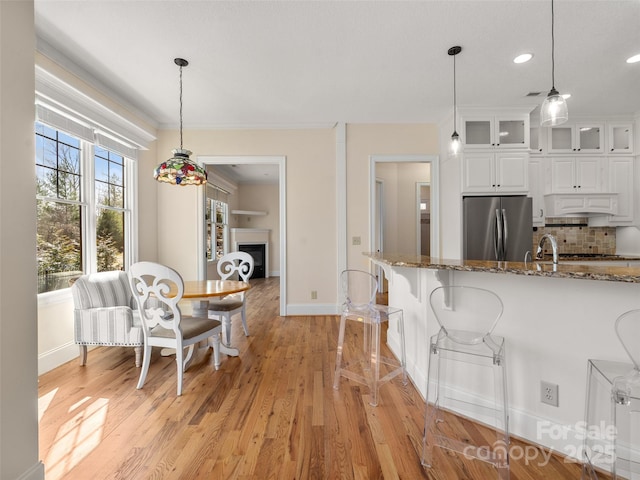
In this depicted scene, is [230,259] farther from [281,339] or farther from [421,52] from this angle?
[421,52]

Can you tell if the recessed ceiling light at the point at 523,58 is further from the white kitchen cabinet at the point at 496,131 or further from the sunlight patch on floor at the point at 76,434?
the sunlight patch on floor at the point at 76,434

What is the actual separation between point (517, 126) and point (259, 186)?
649 cm

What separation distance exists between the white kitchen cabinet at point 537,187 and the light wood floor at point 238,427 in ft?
10.5

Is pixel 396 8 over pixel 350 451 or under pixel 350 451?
over

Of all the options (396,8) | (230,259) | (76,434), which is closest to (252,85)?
(396,8)

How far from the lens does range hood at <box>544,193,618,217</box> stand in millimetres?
3869

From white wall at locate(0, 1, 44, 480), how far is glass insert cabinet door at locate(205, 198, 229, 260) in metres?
4.53

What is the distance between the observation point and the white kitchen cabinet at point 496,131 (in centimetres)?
373

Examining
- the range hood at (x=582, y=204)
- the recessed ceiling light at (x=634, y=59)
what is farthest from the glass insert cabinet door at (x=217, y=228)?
the recessed ceiling light at (x=634, y=59)

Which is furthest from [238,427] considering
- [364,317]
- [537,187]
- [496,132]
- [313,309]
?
[537,187]

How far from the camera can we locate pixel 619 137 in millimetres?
3906

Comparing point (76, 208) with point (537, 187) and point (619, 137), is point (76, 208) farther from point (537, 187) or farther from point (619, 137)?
point (619, 137)

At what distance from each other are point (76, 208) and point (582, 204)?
606cm

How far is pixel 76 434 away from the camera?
1.74 metres
